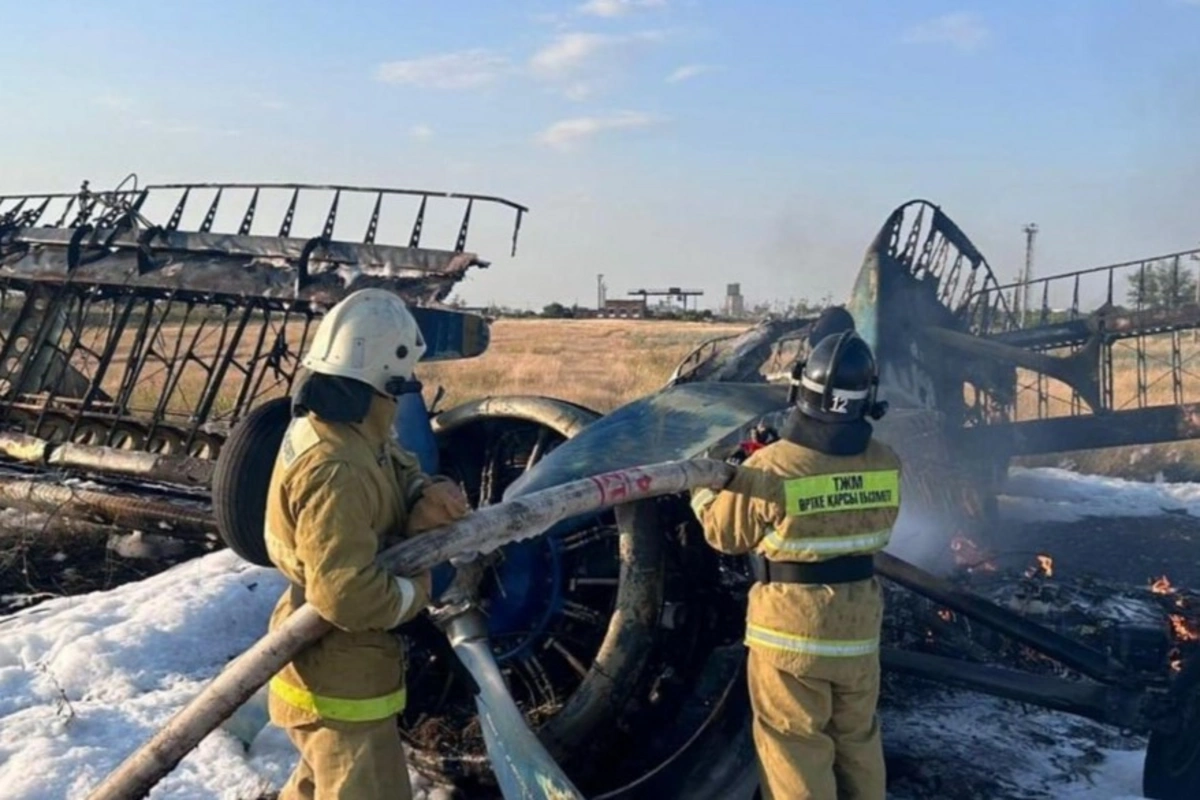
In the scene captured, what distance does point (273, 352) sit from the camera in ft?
32.6

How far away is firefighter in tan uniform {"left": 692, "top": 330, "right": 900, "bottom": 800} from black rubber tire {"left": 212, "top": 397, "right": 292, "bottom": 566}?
2335 millimetres

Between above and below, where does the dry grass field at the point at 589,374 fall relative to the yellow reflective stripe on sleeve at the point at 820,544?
above

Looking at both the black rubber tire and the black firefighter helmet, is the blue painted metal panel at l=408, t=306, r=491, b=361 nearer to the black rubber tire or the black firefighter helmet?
the black rubber tire

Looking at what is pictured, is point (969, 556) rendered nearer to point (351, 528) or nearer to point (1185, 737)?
point (1185, 737)

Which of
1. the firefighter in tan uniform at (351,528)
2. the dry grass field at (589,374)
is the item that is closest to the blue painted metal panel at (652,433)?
the firefighter in tan uniform at (351,528)

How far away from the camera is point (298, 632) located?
325 centimetres

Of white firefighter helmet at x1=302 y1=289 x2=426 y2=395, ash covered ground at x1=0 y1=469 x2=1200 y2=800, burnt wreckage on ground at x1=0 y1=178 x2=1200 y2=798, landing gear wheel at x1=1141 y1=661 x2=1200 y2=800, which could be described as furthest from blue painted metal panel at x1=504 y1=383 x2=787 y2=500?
landing gear wheel at x1=1141 y1=661 x2=1200 y2=800

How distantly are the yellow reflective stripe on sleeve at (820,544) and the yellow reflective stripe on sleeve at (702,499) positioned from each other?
24cm

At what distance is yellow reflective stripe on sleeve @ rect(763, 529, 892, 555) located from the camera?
385cm

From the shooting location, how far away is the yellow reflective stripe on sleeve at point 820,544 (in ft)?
12.6

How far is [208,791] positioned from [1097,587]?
582 cm

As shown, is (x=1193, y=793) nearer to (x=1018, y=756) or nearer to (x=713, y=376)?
(x=1018, y=756)

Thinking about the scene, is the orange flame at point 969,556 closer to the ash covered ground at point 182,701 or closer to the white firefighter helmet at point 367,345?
the ash covered ground at point 182,701

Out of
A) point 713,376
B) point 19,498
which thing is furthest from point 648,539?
point 19,498
